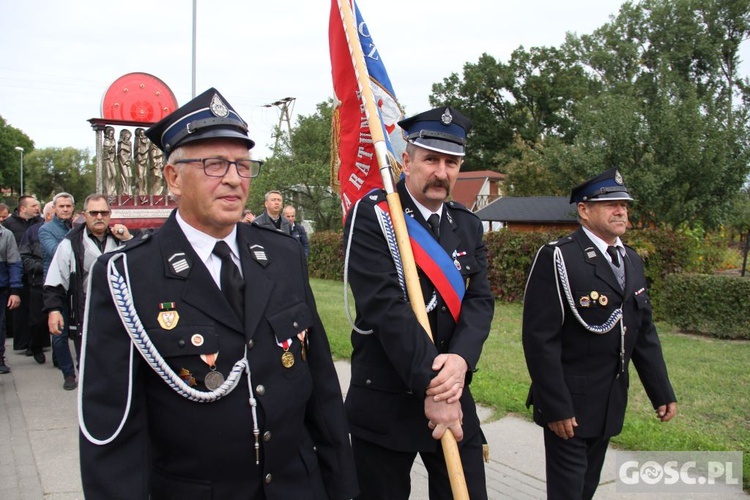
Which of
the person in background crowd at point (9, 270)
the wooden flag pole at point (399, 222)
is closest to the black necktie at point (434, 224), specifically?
the wooden flag pole at point (399, 222)

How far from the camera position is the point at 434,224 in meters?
2.90

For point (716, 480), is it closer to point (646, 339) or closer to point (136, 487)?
point (646, 339)

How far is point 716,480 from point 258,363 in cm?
366

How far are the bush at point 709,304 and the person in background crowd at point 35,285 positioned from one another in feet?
30.6

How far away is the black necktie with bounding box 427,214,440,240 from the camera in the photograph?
2.89 m

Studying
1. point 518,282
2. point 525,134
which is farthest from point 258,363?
point 525,134

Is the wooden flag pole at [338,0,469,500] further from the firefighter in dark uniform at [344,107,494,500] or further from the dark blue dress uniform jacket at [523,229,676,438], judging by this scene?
the dark blue dress uniform jacket at [523,229,676,438]

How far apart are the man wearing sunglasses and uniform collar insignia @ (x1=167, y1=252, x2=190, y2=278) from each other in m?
4.23

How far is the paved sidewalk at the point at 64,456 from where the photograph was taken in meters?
4.13

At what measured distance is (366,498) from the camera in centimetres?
284

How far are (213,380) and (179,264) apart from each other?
1.23ft

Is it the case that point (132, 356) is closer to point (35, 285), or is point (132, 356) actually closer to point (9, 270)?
point (9, 270)

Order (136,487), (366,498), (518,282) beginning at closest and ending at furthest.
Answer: (136,487) → (366,498) → (518,282)

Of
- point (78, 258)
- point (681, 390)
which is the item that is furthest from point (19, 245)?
point (681, 390)
